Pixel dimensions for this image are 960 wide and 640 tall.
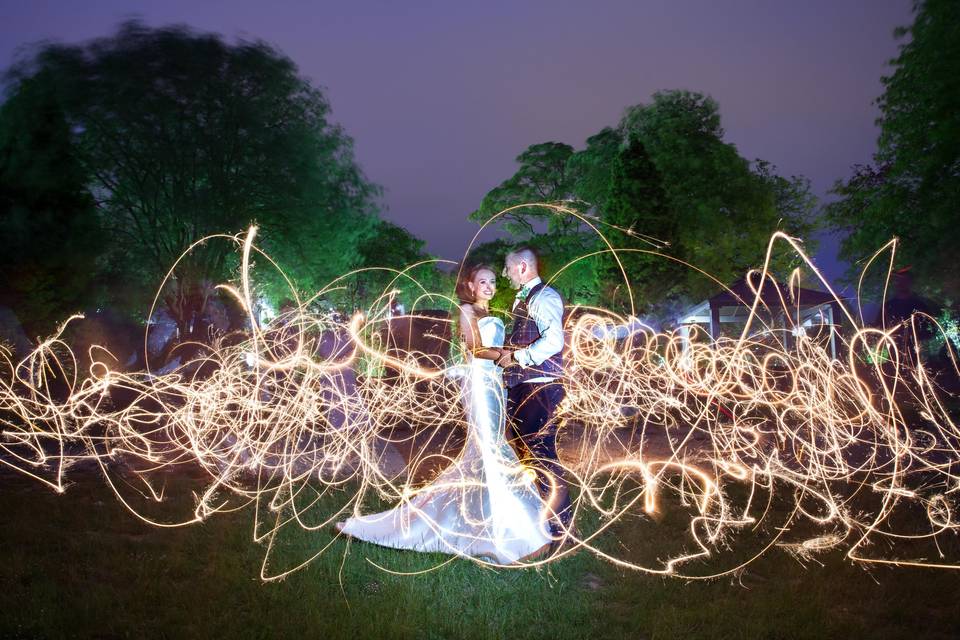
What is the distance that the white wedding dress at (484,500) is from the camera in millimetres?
4996

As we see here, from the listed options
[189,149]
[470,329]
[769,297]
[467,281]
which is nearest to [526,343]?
[470,329]

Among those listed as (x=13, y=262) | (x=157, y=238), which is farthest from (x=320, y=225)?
(x=13, y=262)

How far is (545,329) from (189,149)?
18.5 metres

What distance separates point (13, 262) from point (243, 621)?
607 inches

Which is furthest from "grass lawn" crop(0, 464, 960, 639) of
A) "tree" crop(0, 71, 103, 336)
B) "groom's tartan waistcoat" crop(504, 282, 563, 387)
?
"tree" crop(0, 71, 103, 336)

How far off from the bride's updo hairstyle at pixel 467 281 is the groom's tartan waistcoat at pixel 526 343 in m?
0.37

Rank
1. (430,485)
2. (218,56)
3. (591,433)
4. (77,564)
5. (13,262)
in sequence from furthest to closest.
Answer: (218,56) < (13,262) < (591,433) < (430,485) < (77,564)

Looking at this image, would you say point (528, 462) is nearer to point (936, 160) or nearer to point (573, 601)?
point (573, 601)

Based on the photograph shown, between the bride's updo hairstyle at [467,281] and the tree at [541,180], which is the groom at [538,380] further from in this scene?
the tree at [541,180]

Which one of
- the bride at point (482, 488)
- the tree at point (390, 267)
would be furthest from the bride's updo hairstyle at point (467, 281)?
the tree at point (390, 267)

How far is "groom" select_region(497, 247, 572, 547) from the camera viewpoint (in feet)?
15.8

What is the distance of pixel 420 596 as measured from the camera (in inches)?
169

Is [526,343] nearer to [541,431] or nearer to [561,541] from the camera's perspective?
[541,431]

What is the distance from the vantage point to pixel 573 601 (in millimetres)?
4285
